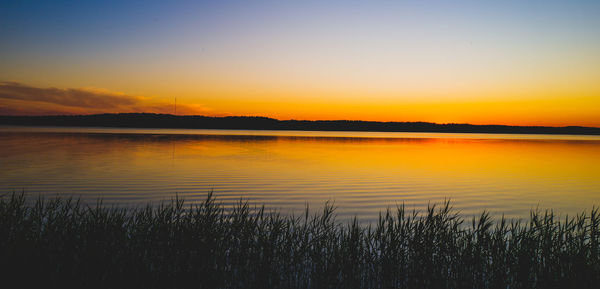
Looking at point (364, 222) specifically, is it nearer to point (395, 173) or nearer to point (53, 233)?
point (53, 233)

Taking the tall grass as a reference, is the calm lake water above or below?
below

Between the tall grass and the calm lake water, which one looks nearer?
the tall grass

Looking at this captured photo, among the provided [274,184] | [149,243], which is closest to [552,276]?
[149,243]

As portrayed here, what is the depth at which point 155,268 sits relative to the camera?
647 cm

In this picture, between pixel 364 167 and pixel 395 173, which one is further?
pixel 364 167

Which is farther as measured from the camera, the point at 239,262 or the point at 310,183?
the point at 310,183

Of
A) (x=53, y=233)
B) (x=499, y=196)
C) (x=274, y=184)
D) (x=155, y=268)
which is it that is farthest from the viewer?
(x=274, y=184)

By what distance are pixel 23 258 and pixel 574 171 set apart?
108 feet

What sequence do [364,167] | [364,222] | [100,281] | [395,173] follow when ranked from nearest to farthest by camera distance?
[100,281], [364,222], [395,173], [364,167]

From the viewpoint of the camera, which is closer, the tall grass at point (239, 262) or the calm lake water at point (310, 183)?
the tall grass at point (239, 262)

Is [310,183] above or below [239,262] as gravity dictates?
below

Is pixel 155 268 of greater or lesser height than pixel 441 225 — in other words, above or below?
below

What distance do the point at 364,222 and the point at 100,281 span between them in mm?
8428

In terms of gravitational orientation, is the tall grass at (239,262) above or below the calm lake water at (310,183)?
above
